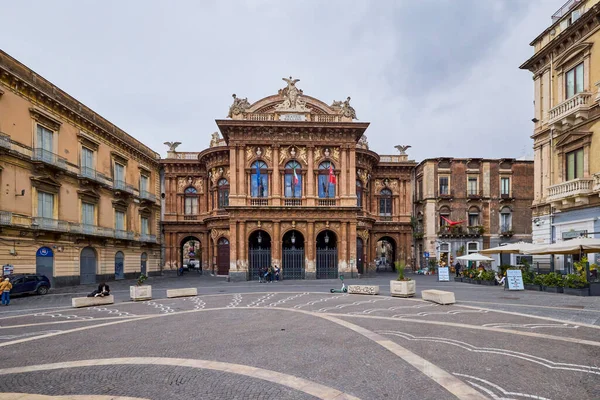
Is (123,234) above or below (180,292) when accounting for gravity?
above

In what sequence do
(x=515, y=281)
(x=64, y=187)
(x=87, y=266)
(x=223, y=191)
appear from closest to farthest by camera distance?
(x=515, y=281), (x=64, y=187), (x=87, y=266), (x=223, y=191)

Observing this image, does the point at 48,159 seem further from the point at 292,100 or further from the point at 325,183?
the point at 325,183

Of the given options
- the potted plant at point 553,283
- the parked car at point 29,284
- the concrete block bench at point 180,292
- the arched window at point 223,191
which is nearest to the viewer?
the potted plant at point 553,283

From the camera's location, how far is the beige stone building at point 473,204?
135 ft

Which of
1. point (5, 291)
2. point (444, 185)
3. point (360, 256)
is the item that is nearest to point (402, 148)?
point (444, 185)

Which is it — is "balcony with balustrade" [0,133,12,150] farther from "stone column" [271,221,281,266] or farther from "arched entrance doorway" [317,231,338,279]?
"arched entrance doorway" [317,231,338,279]

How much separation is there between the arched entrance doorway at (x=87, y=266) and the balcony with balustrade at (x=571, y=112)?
114 feet

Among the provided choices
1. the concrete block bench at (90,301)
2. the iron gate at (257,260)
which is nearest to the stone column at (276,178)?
the iron gate at (257,260)

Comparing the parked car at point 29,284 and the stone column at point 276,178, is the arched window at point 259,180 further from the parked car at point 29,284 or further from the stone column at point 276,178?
the parked car at point 29,284

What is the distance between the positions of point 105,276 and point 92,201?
6.63 metres

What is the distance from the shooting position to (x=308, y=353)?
8.38 meters

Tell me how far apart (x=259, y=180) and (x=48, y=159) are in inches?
612

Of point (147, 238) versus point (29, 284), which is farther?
point (147, 238)

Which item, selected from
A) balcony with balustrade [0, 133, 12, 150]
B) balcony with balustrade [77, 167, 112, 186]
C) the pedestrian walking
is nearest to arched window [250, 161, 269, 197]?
balcony with balustrade [77, 167, 112, 186]
